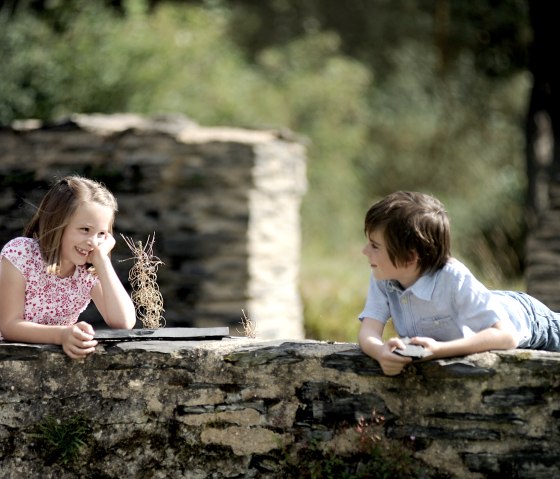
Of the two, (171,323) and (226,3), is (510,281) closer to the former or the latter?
(171,323)

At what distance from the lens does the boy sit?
308cm

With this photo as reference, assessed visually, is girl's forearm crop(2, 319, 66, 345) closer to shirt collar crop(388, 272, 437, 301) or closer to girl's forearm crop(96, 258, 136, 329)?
girl's forearm crop(96, 258, 136, 329)

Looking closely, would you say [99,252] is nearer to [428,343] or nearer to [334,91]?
[428,343]

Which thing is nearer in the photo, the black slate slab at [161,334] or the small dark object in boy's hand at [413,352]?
the small dark object in boy's hand at [413,352]

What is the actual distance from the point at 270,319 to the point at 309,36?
11.1 metres

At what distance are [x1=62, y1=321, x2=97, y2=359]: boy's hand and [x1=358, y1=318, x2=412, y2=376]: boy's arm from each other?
876mm

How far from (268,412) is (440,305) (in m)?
0.64

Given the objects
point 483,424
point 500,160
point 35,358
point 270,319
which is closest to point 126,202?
point 270,319

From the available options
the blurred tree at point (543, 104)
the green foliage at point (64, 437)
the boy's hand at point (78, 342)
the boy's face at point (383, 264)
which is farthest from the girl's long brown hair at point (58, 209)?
the blurred tree at point (543, 104)

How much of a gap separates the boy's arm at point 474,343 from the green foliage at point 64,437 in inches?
44.3

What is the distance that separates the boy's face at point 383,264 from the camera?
3184 mm

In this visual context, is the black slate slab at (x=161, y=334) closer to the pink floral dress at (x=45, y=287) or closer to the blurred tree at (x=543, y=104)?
the pink floral dress at (x=45, y=287)

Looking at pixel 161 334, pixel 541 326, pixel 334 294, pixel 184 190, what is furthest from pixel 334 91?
pixel 161 334

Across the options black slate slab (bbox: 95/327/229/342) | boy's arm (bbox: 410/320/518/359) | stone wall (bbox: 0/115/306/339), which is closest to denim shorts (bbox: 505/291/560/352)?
boy's arm (bbox: 410/320/518/359)
